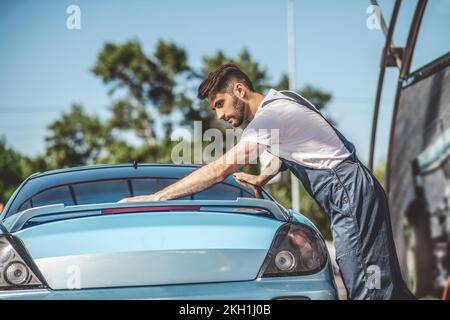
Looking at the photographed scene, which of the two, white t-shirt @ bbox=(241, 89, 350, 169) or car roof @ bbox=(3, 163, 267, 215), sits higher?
white t-shirt @ bbox=(241, 89, 350, 169)

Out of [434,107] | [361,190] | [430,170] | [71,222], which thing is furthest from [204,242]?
[430,170]

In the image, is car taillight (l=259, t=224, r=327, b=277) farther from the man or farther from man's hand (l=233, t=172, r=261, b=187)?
man's hand (l=233, t=172, r=261, b=187)

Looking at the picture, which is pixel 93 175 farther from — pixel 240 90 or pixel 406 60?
pixel 406 60

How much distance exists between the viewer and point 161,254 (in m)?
2.66

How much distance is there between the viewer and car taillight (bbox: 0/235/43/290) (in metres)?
2.70

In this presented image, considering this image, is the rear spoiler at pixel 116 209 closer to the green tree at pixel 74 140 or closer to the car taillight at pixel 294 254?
the car taillight at pixel 294 254

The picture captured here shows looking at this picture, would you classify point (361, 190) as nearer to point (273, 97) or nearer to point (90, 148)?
point (273, 97)

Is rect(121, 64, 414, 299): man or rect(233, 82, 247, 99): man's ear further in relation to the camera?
rect(233, 82, 247, 99): man's ear

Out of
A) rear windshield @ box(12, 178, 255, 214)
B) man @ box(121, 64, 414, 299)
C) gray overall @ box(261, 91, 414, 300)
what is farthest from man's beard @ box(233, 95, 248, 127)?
gray overall @ box(261, 91, 414, 300)

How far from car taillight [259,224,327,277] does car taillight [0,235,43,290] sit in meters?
0.89

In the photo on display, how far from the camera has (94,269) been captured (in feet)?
8.65

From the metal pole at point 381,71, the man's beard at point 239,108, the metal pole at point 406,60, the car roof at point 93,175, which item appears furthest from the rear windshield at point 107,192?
the metal pole at point 381,71

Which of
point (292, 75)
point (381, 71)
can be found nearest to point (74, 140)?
point (292, 75)

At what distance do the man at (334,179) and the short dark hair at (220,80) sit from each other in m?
0.02
